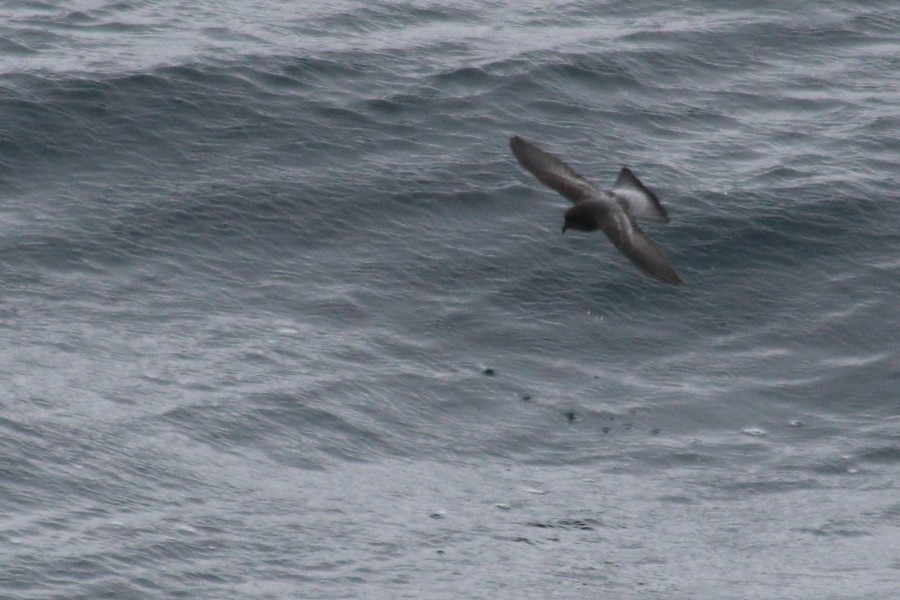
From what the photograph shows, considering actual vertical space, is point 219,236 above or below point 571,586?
above

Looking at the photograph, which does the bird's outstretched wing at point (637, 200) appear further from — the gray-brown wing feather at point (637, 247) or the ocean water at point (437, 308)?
the ocean water at point (437, 308)

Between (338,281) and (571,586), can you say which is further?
(338,281)

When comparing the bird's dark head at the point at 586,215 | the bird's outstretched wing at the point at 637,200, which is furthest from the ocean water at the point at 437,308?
the bird's outstretched wing at the point at 637,200

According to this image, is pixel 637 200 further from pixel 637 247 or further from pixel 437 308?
pixel 437 308

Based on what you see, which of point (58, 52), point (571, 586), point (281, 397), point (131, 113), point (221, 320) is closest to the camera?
point (571, 586)

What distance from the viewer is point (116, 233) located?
17.8 m

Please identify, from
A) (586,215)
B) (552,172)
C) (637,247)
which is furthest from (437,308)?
(637,247)

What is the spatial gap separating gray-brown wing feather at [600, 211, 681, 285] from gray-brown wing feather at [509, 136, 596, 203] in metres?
0.61

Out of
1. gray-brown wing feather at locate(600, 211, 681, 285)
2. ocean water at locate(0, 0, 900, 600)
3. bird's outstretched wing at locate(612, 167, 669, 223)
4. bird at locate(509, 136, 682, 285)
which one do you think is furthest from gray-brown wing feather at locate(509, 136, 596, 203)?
ocean water at locate(0, 0, 900, 600)

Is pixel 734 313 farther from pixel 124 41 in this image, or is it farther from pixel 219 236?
pixel 124 41

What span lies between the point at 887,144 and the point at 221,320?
9.25m

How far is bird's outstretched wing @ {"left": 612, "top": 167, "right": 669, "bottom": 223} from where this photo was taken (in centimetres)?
1360

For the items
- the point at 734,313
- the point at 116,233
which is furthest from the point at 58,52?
the point at 734,313

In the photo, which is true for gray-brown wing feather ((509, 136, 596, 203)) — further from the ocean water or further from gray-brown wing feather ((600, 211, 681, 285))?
the ocean water
